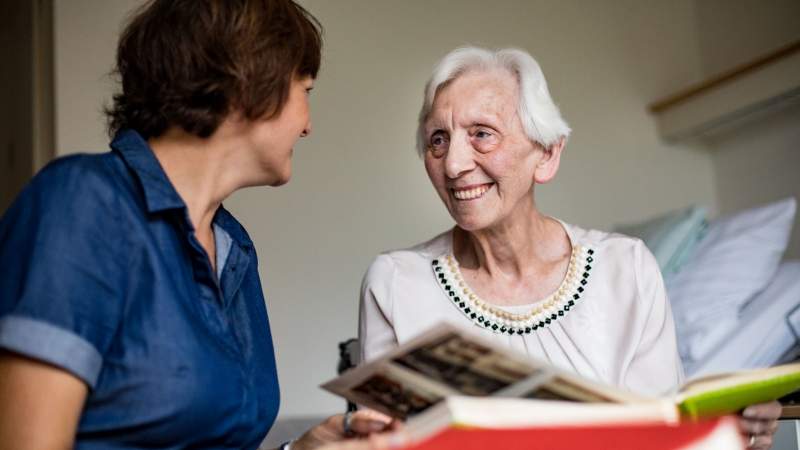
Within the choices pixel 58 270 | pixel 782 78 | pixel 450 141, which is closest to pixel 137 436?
pixel 58 270

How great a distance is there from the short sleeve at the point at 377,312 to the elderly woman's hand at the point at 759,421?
631mm

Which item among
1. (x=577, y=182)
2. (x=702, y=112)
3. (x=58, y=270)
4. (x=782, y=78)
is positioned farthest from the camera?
(x=577, y=182)

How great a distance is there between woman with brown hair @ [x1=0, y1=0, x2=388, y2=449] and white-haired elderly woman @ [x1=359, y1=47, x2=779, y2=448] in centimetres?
44

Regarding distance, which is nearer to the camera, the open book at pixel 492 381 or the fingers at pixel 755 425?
the open book at pixel 492 381

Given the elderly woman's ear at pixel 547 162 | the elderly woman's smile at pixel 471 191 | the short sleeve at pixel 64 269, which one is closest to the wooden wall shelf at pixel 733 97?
the elderly woman's ear at pixel 547 162

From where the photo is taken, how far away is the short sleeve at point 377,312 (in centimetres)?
169

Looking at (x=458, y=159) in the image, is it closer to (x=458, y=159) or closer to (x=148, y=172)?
(x=458, y=159)

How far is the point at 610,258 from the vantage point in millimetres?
1729

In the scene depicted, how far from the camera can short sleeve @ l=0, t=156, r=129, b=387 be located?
0.95 m

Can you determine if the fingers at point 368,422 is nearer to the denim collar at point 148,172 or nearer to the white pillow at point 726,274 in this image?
the denim collar at point 148,172

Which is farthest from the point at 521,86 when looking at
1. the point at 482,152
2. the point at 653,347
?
the point at 653,347

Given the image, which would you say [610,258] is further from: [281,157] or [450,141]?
[281,157]

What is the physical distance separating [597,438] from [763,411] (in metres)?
0.63

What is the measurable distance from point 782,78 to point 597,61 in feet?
2.90
